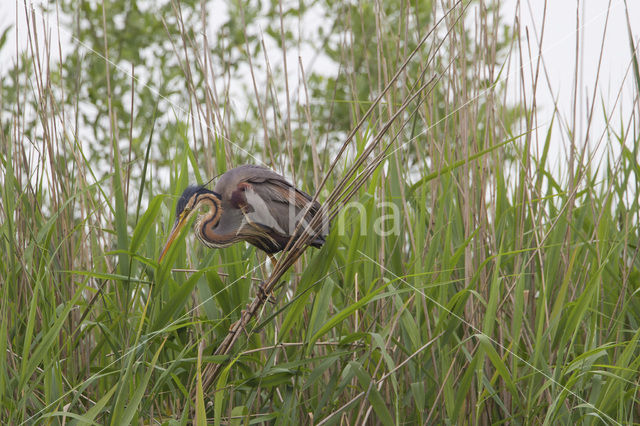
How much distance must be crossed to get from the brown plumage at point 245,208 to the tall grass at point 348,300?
73 mm

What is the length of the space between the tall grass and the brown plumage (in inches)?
2.9

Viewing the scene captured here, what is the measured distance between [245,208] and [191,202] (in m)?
0.13

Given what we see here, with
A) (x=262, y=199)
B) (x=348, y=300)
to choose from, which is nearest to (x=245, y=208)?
(x=262, y=199)

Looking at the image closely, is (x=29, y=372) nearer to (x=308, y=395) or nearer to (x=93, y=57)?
(x=308, y=395)

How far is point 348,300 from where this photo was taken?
1.84 m

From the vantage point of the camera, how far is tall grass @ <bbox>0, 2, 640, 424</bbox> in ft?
4.90

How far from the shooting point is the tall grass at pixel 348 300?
1493 mm

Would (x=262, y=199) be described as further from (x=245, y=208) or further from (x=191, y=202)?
(x=191, y=202)

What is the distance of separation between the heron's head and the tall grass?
7cm

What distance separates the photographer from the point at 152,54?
14.0ft

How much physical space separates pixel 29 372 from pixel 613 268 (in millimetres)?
1469

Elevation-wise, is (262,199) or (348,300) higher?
(262,199)

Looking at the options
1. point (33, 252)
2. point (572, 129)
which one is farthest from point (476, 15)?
point (33, 252)

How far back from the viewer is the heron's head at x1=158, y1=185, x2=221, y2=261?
1664 mm
